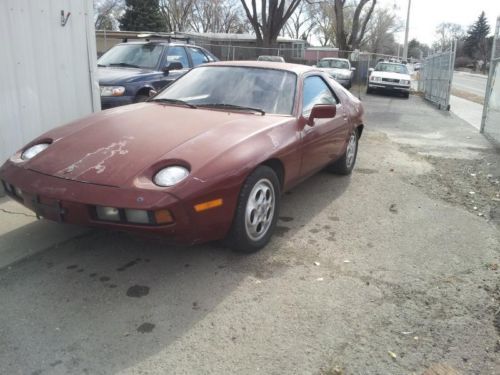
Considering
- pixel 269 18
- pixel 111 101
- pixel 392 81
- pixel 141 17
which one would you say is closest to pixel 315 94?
pixel 111 101

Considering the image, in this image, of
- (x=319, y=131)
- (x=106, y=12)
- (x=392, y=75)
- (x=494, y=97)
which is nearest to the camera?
(x=319, y=131)

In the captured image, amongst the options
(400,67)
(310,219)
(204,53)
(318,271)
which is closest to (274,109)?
(310,219)

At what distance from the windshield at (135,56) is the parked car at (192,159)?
3663 millimetres

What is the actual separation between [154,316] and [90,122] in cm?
197

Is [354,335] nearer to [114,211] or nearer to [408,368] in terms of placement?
[408,368]

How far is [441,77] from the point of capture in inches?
686

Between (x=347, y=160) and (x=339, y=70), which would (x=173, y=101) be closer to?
(x=347, y=160)

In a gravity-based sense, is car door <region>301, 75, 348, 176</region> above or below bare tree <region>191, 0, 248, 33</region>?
below

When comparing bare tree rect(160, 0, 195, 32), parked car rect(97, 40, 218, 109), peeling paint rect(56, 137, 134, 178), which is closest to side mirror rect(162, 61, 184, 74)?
parked car rect(97, 40, 218, 109)

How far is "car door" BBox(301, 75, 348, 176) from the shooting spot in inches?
177

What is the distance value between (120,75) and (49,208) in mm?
4811

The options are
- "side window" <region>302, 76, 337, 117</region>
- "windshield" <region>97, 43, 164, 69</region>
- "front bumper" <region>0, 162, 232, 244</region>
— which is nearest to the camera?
"front bumper" <region>0, 162, 232, 244</region>

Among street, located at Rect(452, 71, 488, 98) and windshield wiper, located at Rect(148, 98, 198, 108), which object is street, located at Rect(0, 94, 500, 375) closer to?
windshield wiper, located at Rect(148, 98, 198, 108)

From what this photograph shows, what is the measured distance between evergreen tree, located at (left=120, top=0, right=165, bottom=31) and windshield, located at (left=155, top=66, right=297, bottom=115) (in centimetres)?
4319
